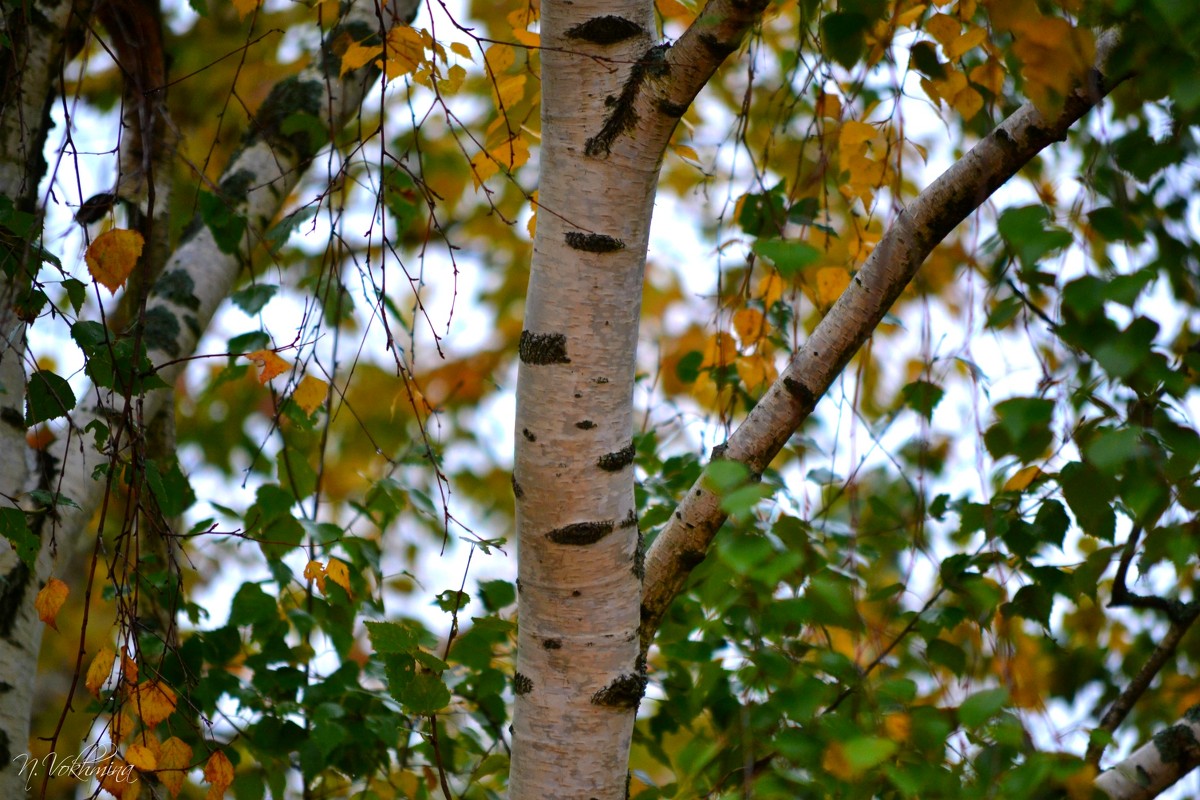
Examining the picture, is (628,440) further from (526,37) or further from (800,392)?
(526,37)

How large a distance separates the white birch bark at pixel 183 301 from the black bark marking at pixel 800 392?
693 millimetres

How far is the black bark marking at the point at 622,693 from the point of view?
0.98 metres

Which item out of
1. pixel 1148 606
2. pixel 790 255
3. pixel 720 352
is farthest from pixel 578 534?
pixel 1148 606

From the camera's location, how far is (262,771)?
1.44 metres

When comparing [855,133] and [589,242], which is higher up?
[855,133]

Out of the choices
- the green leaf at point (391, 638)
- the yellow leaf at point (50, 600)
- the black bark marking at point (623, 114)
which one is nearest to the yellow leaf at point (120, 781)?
the yellow leaf at point (50, 600)

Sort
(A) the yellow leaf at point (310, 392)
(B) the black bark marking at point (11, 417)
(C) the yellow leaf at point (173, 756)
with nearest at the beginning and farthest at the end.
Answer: (C) the yellow leaf at point (173, 756) → (A) the yellow leaf at point (310, 392) → (B) the black bark marking at point (11, 417)

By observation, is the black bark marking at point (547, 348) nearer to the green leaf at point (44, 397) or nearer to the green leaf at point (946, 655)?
the green leaf at point (44, 397)

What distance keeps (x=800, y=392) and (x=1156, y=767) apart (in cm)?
72

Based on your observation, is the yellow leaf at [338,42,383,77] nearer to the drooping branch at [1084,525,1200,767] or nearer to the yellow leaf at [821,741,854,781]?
the yellow leaf at [821,741,854,781]

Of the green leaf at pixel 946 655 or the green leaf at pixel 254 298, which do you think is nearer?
the green leaf at pixel 946 655

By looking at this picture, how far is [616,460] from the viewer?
975 mm

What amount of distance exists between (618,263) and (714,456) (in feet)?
0.81

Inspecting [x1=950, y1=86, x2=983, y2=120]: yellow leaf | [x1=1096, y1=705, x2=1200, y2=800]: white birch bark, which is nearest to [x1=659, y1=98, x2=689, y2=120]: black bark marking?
[x1=950, y1=86, x2=983, y2=120]: yellow leaf
